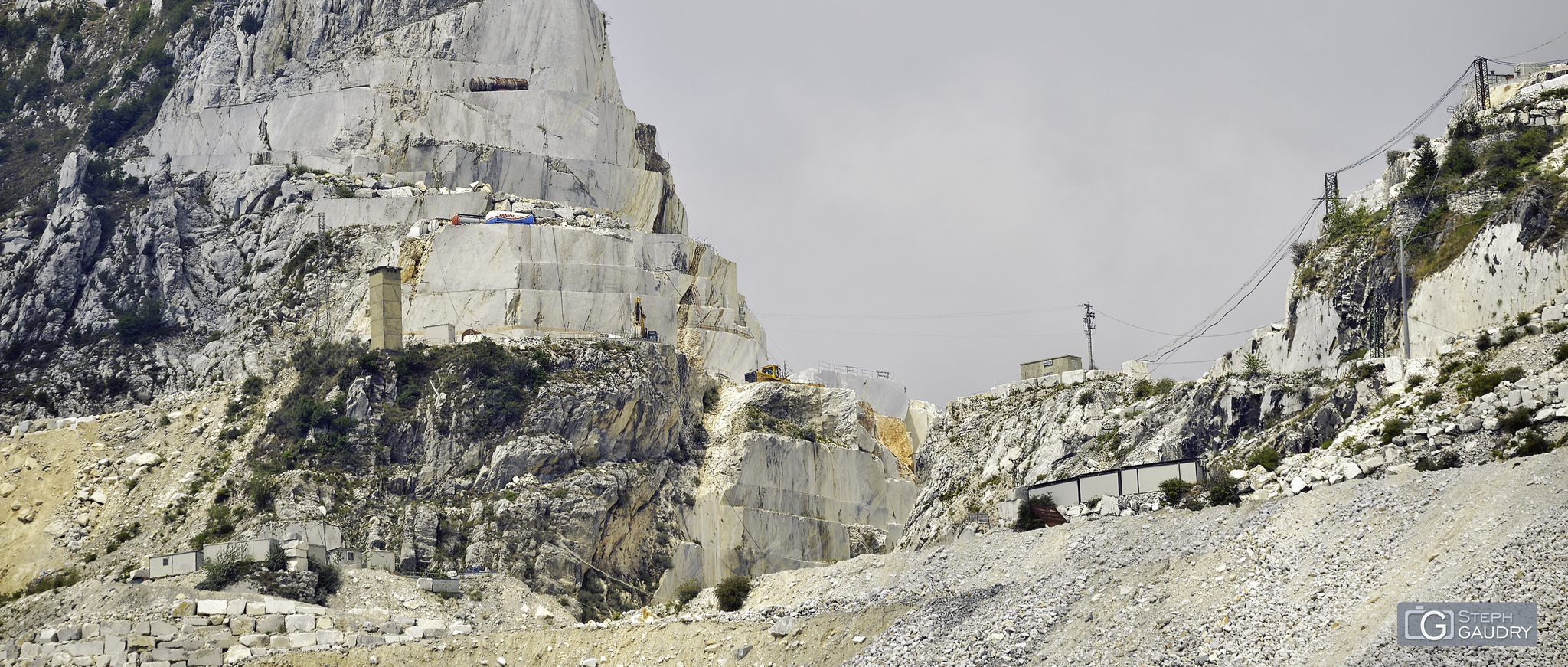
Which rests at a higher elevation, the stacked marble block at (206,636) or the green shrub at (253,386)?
the green shrub at (253,386)

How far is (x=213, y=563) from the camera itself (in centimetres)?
5922

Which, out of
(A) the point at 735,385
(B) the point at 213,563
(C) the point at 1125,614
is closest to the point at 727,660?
(C) the point at 1125,614

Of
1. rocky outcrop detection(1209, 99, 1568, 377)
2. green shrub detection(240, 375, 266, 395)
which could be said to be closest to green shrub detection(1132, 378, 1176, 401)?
rocky outcrop detection(1209, 99, 1568, 377)

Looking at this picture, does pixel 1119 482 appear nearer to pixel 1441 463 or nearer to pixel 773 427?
pixel 1441 463

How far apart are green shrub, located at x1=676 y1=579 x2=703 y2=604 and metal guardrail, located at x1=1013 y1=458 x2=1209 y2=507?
1704 cm

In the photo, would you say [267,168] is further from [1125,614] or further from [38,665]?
[1125,614]

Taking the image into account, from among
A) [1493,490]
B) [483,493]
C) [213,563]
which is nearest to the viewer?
[1493,490]

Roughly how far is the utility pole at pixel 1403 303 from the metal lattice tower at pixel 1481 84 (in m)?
12.6

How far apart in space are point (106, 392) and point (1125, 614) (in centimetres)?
5771

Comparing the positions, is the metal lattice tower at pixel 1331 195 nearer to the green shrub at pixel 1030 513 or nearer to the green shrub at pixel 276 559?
the green shrub at pixel 1030 513

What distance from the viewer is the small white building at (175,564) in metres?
59.8

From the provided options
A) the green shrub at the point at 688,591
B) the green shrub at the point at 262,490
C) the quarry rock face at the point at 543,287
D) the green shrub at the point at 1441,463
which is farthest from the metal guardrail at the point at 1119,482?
the quarry rock face at the point at 543,287

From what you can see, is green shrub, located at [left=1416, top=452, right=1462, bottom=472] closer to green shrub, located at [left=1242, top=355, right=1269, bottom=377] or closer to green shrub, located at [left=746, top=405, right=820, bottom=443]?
green shrub, located at [left=1242, top=355, right=1269, bottom=377]

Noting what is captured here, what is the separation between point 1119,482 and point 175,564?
33320mm
